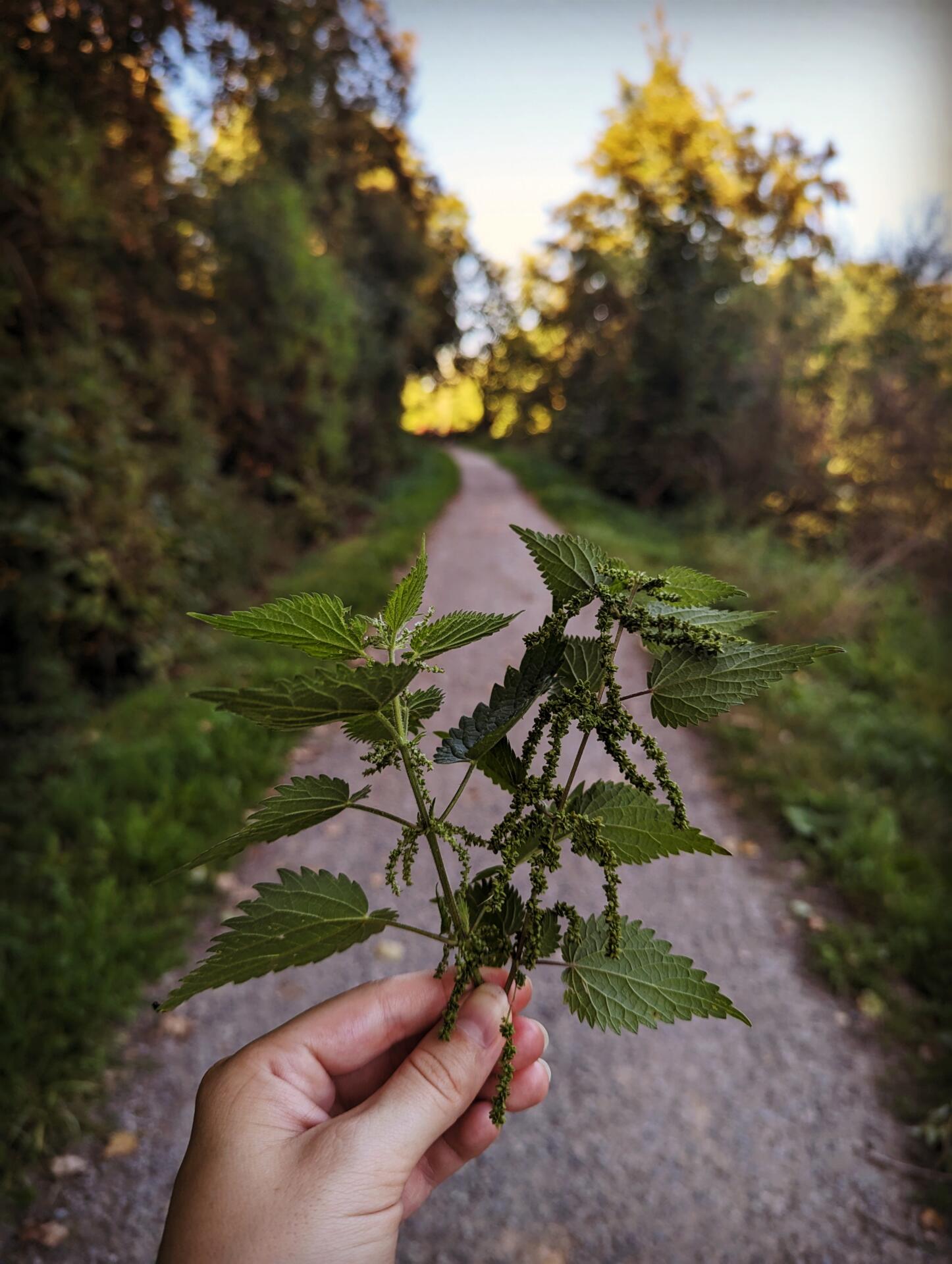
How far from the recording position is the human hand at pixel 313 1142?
1102 millimetres

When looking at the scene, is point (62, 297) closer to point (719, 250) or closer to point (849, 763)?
point (849, 763)

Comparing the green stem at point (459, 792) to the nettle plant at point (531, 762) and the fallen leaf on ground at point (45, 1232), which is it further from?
the fallen leaf on ground at point (45, 1232)

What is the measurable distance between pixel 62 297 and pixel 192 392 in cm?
294

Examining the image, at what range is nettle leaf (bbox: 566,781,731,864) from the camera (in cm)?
98

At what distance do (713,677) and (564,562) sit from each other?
0.23 metres

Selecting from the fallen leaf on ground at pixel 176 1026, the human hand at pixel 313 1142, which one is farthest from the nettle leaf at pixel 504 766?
the fallen leaf on ground at pixel 176 1026

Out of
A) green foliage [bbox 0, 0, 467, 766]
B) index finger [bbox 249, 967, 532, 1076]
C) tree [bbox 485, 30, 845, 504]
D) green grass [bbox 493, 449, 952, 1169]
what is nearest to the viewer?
index finger [bbox 249, 967, 532, 1076]

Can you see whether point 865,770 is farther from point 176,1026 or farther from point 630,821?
point 630,821

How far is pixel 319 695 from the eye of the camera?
767 mm

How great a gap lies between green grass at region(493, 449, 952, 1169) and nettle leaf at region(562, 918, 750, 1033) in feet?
9.63

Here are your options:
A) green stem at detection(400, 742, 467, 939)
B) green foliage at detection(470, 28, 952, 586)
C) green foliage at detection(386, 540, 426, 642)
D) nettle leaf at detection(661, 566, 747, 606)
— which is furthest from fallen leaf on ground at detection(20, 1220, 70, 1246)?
green foliage at detection(470, 28, 952, 586)

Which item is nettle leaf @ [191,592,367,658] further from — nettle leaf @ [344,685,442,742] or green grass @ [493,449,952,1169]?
green grass @ [493,449,952,1169]

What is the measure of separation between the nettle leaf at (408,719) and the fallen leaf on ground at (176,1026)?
2.97m

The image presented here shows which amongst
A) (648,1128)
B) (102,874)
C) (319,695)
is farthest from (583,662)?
(102,874)
